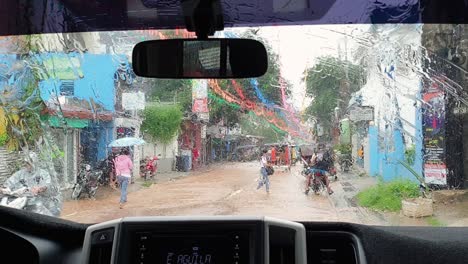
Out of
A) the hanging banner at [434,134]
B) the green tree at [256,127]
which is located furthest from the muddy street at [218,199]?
the hanging banner at [434,134]

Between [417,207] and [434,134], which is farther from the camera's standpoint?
[434,134]

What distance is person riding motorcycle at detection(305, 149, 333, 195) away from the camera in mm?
3635

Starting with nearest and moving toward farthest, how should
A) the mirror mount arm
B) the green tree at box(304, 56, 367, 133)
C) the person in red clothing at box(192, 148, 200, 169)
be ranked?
the mirror mount arm, the green tree at box(304, 56, 367, 133), the person in red clothing at box(192, 148, 200, 169)

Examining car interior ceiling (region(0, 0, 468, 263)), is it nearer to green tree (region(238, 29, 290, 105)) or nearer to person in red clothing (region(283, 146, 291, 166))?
green tree (region(238, 29, 290, 105))

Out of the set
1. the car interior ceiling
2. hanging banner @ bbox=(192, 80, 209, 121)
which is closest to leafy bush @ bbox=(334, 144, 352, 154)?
the car interior ceiling

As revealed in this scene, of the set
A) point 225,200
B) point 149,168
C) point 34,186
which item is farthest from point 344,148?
point 34,186

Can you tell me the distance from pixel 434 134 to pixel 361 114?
0.49 meters

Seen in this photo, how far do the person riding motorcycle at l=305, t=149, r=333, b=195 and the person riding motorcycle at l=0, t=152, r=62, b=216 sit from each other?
1.66 meters

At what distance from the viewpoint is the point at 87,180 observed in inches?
142

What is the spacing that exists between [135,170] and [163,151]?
23 cm

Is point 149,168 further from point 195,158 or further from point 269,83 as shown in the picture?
point 269,83

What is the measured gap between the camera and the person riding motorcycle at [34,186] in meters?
3.48

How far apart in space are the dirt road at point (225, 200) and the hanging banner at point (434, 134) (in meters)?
0.51

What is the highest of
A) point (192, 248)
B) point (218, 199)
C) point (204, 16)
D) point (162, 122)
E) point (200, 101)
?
point (204, 16)
